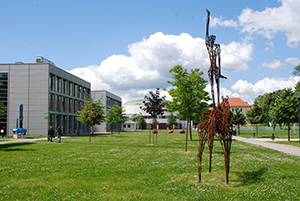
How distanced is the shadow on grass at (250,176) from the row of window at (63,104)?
4497 cm

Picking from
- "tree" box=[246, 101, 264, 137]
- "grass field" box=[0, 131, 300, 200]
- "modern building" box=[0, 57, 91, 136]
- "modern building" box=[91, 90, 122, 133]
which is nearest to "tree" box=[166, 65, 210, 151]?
"grass field" box=[0, 131, 300, 200]

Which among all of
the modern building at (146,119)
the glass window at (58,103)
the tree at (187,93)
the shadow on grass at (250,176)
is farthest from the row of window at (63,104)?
the modern building at (146,119)

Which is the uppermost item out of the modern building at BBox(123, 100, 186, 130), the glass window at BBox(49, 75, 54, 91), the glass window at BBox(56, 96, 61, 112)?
the glass window at BBox(49, 75, 54, 91)

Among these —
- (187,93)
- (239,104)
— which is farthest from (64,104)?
(239,104)

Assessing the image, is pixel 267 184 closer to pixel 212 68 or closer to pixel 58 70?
pixel 212 68

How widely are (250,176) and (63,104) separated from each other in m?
51.8

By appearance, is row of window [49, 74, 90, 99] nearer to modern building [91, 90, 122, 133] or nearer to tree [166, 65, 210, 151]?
modern building [91, 90, 122, 133]

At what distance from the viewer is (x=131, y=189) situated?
319 inches

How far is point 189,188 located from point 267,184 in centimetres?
268

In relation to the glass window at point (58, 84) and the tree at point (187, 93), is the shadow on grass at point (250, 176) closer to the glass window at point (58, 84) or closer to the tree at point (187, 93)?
the tree at point (187, 93)

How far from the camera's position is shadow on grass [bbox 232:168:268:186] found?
895 centimetres

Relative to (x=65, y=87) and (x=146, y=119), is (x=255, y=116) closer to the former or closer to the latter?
(x=65, y=87)

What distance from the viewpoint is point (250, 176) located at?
9.64m

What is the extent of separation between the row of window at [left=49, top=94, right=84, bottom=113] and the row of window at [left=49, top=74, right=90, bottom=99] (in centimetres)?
135
